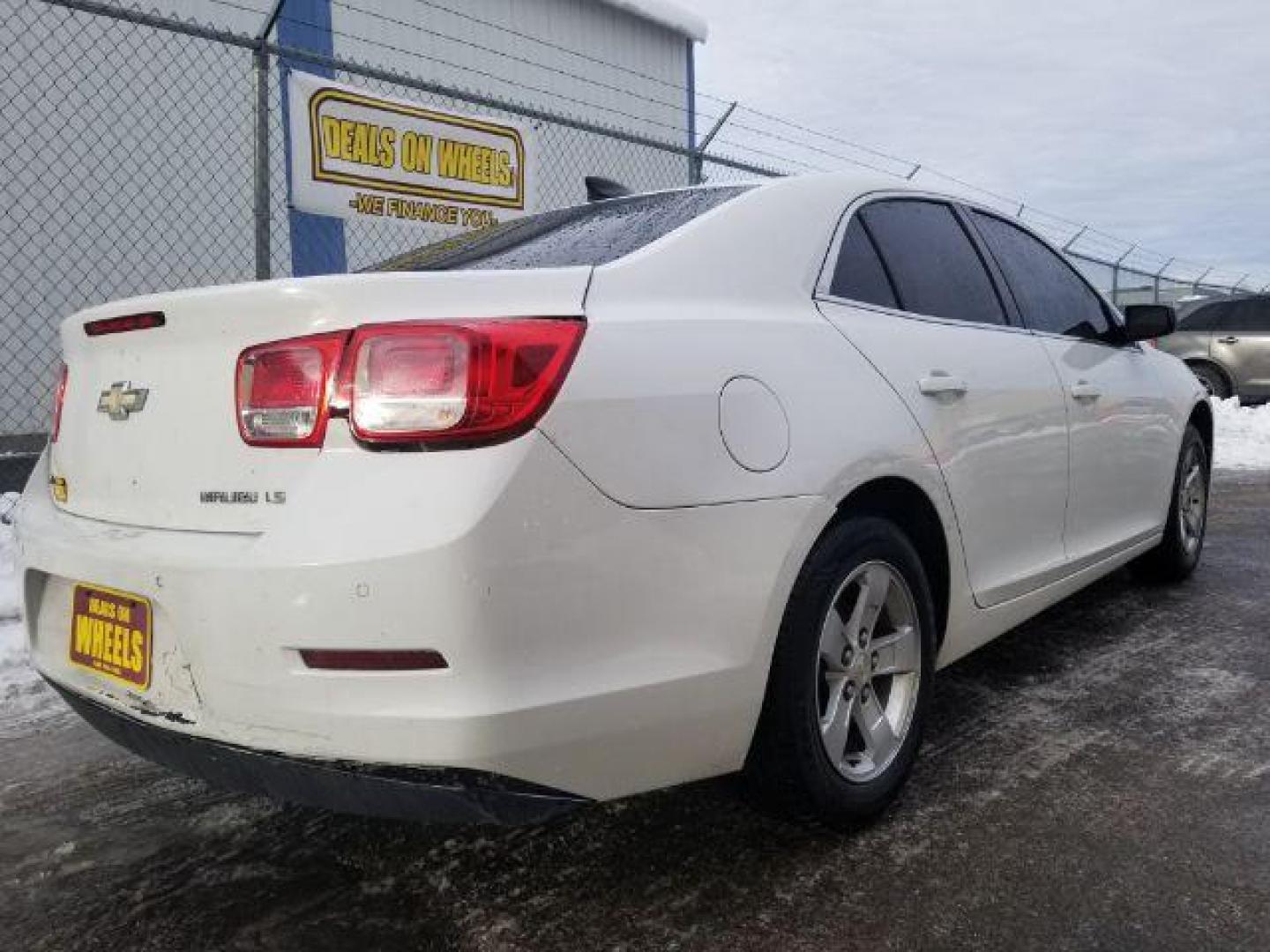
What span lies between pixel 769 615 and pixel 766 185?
1.09 meters

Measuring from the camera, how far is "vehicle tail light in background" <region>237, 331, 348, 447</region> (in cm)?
170

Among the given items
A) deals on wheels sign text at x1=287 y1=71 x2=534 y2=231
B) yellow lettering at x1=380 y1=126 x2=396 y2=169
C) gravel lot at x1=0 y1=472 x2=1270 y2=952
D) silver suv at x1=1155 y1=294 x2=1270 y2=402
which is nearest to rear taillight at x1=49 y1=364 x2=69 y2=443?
gravel lot at x1=0 y1=472 x2=1270 y2=952

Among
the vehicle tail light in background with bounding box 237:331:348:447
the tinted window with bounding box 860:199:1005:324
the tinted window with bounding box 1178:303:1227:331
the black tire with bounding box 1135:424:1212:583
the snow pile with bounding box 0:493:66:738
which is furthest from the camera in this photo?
the tinted window with bounding box 1178:303:1227:331

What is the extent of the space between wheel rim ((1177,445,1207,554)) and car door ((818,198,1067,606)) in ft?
5.33

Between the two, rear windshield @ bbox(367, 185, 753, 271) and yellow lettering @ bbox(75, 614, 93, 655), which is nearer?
yellow lettering @ bbox(75, 614, 93, 655)

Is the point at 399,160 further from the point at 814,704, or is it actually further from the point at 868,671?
the point at 814,704

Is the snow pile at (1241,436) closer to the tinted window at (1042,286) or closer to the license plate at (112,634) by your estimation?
the tinted window at (1042,286)

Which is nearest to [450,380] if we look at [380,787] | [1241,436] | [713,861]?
[380,787]

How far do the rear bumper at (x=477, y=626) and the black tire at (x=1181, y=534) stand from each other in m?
3.17

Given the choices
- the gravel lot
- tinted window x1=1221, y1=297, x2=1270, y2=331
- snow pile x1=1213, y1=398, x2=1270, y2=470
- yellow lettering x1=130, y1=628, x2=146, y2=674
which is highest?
tinted window x1=1221, y1=297, x2=1270, y2=331

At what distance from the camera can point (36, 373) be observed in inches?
272

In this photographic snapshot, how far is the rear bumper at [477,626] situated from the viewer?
1.59 m

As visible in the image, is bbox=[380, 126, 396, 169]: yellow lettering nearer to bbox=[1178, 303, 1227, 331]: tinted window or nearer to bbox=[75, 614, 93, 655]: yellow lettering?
bbox=[75, 614, 93, 655]: yellow lettering

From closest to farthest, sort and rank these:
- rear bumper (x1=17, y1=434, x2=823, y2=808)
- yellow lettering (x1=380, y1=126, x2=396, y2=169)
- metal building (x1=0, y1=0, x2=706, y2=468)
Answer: rear bumper (x1=17, y1=434, x2=823, y2=808) → yellow lettering (x1=380, y1=126, x2=396, y2=169) → metal building (x1=0, y1=0, x2=706, y2=468)
